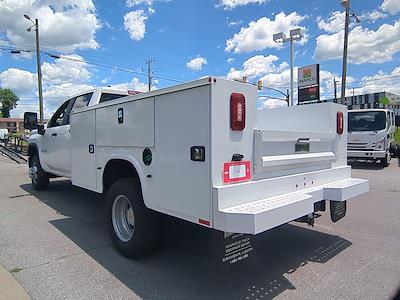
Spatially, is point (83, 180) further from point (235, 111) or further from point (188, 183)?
point (235, 111)

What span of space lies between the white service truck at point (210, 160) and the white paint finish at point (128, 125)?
0.01 metres

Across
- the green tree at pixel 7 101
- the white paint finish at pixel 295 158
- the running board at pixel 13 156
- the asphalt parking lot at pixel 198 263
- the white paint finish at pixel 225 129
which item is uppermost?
the green tree at pixel 7 101

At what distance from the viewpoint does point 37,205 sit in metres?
7.11

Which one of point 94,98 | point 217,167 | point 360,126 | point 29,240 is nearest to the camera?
point 217,167

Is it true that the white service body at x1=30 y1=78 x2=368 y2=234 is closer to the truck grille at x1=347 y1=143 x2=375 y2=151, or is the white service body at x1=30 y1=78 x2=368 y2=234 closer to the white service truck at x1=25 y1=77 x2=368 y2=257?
the white service truck at x1=25 y1=77 x2=368 y2=257

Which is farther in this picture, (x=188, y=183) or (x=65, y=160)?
(x=65, y=160)

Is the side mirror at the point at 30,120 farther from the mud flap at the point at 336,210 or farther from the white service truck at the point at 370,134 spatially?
the white service truck at the point at 370,134

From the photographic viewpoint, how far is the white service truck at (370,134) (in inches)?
534

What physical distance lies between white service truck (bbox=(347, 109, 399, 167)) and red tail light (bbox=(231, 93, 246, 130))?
1223cm

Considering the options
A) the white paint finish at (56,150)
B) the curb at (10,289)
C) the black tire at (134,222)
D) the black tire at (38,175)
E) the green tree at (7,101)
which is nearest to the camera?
the curb at (10,289)

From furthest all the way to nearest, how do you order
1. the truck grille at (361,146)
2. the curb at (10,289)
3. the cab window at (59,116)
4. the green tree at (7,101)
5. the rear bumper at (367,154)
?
the green tree at (7,101) → the truck grille at (361,146) → the rear bumper at (367,154) → the cab window at (59,116) → the curb at (10,289)

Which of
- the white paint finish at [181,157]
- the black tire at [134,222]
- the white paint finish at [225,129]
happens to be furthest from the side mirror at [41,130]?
the white paint finish at [225,129]

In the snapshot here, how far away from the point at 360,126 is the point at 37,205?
12525 mm

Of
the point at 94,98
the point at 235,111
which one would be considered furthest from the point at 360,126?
the point at 235,111
